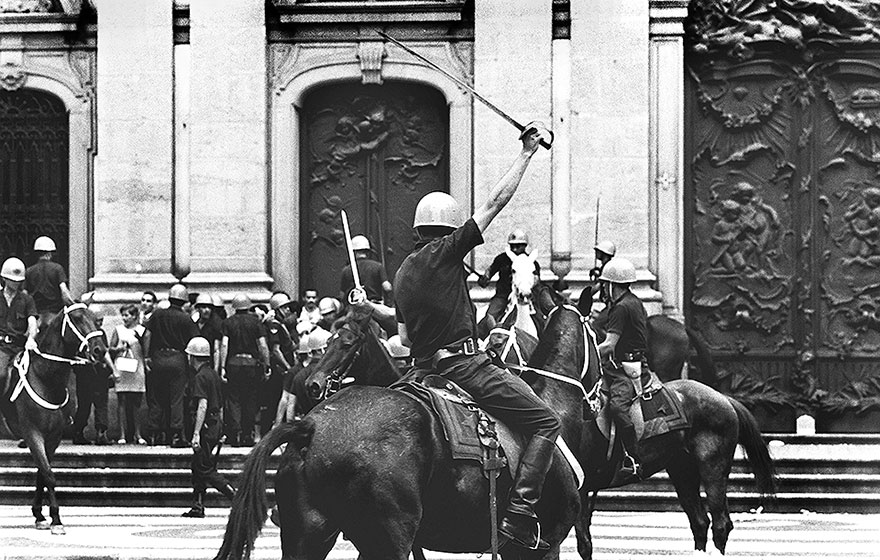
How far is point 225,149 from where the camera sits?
2633cm

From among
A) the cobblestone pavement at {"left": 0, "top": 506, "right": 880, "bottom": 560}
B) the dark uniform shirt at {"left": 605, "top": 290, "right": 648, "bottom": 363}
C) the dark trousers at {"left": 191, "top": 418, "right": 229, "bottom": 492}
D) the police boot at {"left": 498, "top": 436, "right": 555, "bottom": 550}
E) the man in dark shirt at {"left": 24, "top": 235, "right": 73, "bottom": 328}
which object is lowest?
the cobblestone pavement at {"left": 0, "top": 506, "right": 880, "bottom": 560}

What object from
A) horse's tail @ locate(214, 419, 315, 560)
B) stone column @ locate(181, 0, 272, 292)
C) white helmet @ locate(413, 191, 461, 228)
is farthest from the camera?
stone column @ locate(181, 0, 272, 292)

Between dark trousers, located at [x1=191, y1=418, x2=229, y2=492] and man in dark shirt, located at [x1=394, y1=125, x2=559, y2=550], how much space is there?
878 centimetres

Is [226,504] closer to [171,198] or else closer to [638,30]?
[171,198]

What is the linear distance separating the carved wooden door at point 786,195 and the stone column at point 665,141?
0.56 metres

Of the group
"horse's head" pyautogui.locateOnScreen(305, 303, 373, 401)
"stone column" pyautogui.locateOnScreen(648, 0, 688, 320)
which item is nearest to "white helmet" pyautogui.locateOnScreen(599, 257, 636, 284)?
"horse's head" pyautogui.locateOnScreen(305, 303, 373, 401)

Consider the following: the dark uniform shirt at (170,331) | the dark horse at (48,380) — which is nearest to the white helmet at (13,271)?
the dark horse at (48,380)

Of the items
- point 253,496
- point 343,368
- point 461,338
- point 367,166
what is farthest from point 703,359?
point 253,496

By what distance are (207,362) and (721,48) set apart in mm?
9966

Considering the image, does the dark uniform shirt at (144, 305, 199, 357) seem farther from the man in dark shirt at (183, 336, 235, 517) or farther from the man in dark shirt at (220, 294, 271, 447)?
the man in dark shirt at (183, 336, 235, 517)

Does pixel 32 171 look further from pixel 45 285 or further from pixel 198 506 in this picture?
pixel 198 506

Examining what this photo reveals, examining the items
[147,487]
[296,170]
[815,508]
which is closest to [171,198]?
[296,170]

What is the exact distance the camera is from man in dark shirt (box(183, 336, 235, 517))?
19.8 m

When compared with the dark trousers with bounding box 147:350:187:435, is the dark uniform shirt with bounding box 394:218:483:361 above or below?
above
